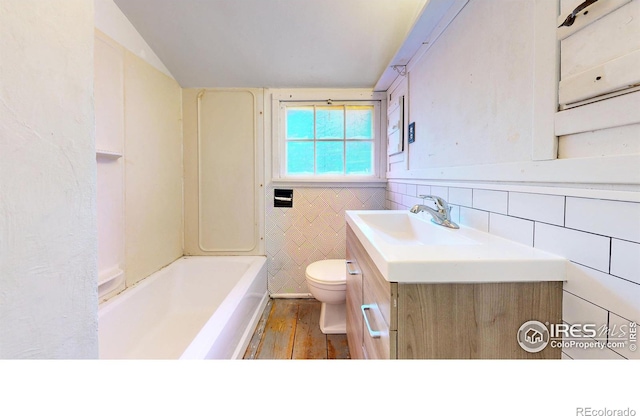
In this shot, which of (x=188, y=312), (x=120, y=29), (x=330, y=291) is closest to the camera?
(x=120, y=29)

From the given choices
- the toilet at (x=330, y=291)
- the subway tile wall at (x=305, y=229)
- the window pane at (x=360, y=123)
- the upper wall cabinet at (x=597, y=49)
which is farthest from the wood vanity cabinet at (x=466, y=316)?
the window pane at (x=360, y=123)

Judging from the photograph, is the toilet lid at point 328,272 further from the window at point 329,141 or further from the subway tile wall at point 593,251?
the subway tile wall at point 593,251

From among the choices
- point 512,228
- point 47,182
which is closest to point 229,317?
point 47,182

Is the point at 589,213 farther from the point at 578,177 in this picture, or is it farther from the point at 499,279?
the point at 499,279

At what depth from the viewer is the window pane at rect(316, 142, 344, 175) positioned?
2383 millimetres

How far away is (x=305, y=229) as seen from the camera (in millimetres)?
2361

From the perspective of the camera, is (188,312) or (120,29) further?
(188,312)

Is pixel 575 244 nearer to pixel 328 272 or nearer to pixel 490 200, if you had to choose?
pixel 490 200

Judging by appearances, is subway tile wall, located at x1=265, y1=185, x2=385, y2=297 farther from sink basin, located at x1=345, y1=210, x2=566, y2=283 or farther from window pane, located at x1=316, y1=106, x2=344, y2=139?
sink basin, located at x1=345, y1=210, x2=566, y2=283

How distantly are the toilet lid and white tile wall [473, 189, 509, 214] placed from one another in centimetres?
98

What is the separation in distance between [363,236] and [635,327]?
651 millimetres

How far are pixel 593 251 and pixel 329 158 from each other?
196 cm

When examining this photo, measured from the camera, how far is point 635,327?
506 mm

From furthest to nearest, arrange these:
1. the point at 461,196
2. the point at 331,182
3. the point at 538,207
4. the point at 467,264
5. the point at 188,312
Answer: the point at 331,182
the point at 188,312
the point at 461,196
the point at 538,207
the point at 467,264
